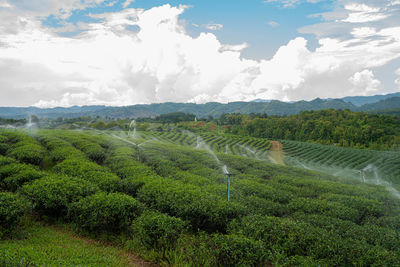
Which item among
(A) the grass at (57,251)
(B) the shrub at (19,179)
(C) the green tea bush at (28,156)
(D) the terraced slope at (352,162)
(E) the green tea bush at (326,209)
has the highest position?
(C) the green tea bush at (28,156)

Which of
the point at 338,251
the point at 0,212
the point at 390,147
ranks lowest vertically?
the point at 390,147

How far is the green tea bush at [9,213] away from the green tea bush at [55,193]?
1170 millimetres

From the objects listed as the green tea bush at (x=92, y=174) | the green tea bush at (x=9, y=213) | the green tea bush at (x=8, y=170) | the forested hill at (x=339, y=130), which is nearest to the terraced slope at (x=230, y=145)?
the forested hill at (x=339, y=130)

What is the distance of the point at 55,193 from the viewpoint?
30.4 ft

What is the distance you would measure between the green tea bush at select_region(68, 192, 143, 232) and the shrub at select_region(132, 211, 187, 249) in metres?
1.30

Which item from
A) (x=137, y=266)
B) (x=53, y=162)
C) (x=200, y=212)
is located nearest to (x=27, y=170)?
(x=53, y=162)

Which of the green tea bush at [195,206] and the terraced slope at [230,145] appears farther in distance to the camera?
the terraced slope at [230,145]

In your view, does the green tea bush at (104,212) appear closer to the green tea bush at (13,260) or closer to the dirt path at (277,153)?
the green tea bush at (13,260)

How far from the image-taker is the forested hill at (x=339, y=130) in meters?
59.9

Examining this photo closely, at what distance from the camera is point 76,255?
6.54 metres

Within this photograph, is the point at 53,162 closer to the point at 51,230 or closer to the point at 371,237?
the point at 51,230

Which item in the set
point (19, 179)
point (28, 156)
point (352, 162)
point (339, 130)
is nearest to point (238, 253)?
point (19, 179)

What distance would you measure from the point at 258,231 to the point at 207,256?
6.93ft

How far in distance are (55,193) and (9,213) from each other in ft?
7.06
